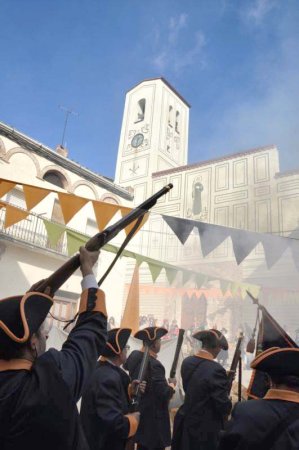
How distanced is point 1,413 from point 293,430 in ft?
4.80

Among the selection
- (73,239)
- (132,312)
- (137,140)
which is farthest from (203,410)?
(137,140)

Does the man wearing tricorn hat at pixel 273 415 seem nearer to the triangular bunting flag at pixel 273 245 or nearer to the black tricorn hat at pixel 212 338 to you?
the black tricorn hat at pixel 212 338

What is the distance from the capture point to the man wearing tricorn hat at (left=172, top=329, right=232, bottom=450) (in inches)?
146

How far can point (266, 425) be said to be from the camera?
1882 millimetres

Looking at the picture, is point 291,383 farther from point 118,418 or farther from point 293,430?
point 118,418

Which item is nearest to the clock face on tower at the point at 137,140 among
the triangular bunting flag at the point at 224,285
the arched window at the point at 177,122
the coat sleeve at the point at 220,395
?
the arched window at the point at 177,122

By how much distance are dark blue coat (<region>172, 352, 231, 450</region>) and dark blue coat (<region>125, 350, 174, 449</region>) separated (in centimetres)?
51

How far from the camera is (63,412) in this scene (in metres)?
1.47

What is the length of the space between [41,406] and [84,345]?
15.9 inches

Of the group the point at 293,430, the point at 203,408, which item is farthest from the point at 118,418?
the point at 293,430

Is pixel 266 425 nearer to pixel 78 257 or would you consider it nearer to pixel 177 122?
pixel 78 257

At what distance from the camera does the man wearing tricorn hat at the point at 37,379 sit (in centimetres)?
140

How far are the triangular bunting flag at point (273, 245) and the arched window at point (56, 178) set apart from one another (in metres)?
11.0

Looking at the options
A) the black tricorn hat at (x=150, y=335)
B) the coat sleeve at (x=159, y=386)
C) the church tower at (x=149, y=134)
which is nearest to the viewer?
the coat sleeve at (x=159, y=386)
